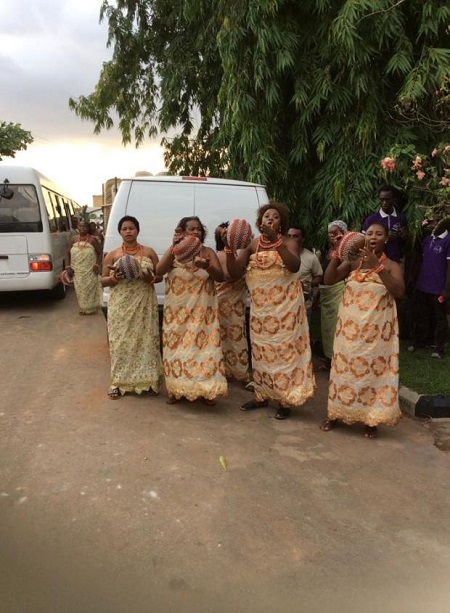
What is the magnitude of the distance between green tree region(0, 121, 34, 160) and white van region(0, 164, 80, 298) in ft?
62.2

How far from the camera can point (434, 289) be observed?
6.04 meters

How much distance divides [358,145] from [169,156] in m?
6.50

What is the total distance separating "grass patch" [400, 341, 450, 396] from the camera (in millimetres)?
4980

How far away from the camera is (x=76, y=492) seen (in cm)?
318

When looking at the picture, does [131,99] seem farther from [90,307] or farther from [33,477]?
[33,477]

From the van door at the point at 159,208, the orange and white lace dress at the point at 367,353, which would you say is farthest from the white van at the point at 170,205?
the orange and white lace dress at the point at 367,353

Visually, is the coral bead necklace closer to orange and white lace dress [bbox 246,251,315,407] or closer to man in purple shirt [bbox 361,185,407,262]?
orange and white lace dress [bbox 246,251,315,407]

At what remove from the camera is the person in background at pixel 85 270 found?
29.9ft

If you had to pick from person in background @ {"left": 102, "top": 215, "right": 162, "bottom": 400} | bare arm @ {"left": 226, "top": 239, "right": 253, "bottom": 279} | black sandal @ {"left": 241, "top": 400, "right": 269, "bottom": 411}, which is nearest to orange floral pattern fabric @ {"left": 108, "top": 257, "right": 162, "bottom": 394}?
person in background @ {"left": 102, "top": 215, "right": 162, "bottom": 400}

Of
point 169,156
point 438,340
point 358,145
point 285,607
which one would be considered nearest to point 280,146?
point 358,145

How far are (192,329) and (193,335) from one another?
52mm

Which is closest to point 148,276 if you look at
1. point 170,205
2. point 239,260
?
point 239,260

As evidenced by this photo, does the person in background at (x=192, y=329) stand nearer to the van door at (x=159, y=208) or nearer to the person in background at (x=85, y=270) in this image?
the van door at (x=159, y=208)

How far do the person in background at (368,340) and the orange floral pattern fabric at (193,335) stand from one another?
104 centimetres
